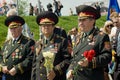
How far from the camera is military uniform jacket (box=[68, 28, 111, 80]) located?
662 cm

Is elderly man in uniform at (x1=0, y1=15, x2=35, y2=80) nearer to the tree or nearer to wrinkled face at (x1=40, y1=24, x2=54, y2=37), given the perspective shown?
wrinkled face at (x1=40, y1=24, x2=54, y2=37)

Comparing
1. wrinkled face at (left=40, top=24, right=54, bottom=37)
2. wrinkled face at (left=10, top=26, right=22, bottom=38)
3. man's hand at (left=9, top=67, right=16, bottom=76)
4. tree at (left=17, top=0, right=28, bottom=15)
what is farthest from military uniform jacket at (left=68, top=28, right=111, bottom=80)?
tree at (left=17, top=0, right=28, bottom=15)

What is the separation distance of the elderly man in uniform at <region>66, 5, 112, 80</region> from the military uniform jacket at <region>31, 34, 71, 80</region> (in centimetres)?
27

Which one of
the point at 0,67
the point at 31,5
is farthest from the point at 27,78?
the point at 31,5

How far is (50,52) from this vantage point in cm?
730

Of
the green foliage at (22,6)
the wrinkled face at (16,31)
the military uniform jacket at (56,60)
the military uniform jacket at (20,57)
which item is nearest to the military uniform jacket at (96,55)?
the military uniform jacket at (56,60)

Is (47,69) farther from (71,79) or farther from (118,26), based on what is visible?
(118,26)

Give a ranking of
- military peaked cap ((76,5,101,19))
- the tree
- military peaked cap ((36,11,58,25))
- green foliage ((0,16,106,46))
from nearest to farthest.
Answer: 1. military peaked cap ((76,5,101,19))
2. military peaked cap ((36,11,58,25))
3. green foliage ((0,16,106,46))
4. the tree

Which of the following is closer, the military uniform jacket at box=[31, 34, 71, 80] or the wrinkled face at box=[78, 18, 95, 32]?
the wrinkled face at box=[78, 18, 95, 32]

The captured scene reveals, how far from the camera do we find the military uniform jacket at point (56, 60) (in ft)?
23.7

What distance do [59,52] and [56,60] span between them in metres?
0.14

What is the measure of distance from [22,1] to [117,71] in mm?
52861

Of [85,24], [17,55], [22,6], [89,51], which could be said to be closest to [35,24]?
[22,6]

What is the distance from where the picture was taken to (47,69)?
7238 millimetres
